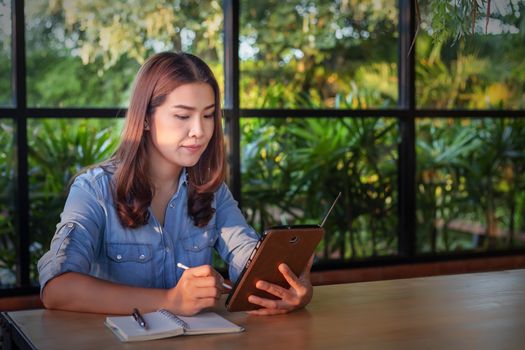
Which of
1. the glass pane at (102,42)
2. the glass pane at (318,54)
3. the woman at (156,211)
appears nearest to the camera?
the woman at (156,211)

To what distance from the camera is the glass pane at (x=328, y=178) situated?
4.21 meters

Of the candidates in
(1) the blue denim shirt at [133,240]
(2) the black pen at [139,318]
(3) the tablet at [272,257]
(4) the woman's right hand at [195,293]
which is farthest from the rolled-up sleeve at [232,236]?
(2) the black pen at [139,318]

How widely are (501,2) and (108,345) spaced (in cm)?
179

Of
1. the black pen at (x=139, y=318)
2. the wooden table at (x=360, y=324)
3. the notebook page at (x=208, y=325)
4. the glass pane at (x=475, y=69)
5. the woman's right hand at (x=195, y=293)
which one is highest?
the glass pane at (x=475, y=69)

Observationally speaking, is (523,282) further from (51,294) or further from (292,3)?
(292,3)

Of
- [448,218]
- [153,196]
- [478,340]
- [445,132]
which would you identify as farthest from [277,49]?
[478,340]

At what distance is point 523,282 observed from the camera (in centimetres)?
269

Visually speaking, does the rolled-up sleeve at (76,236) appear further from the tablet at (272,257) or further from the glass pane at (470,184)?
the glass pane at (470,184)

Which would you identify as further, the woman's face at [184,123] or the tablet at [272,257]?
the woman's face at [184,123]

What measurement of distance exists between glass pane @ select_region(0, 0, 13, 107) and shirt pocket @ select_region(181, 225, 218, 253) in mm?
1366

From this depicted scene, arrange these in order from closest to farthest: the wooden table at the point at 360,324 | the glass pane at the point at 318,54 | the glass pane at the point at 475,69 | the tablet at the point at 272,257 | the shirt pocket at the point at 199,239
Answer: the wooden table at the point at 360,324, the tablet at the point at 272,257, the shirt pocket at the point at 199,239, the glass pane at the point at 318,54, the glass pane at the point at 475,69

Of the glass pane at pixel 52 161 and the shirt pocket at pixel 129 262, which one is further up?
the glass pane at pixel 52 161

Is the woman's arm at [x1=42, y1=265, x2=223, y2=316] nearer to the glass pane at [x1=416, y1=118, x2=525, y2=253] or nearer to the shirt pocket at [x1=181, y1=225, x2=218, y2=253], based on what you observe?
the shirt pocket at [x1=181, y1=225, x2=218, y2=253]

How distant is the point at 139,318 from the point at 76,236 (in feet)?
1.41
